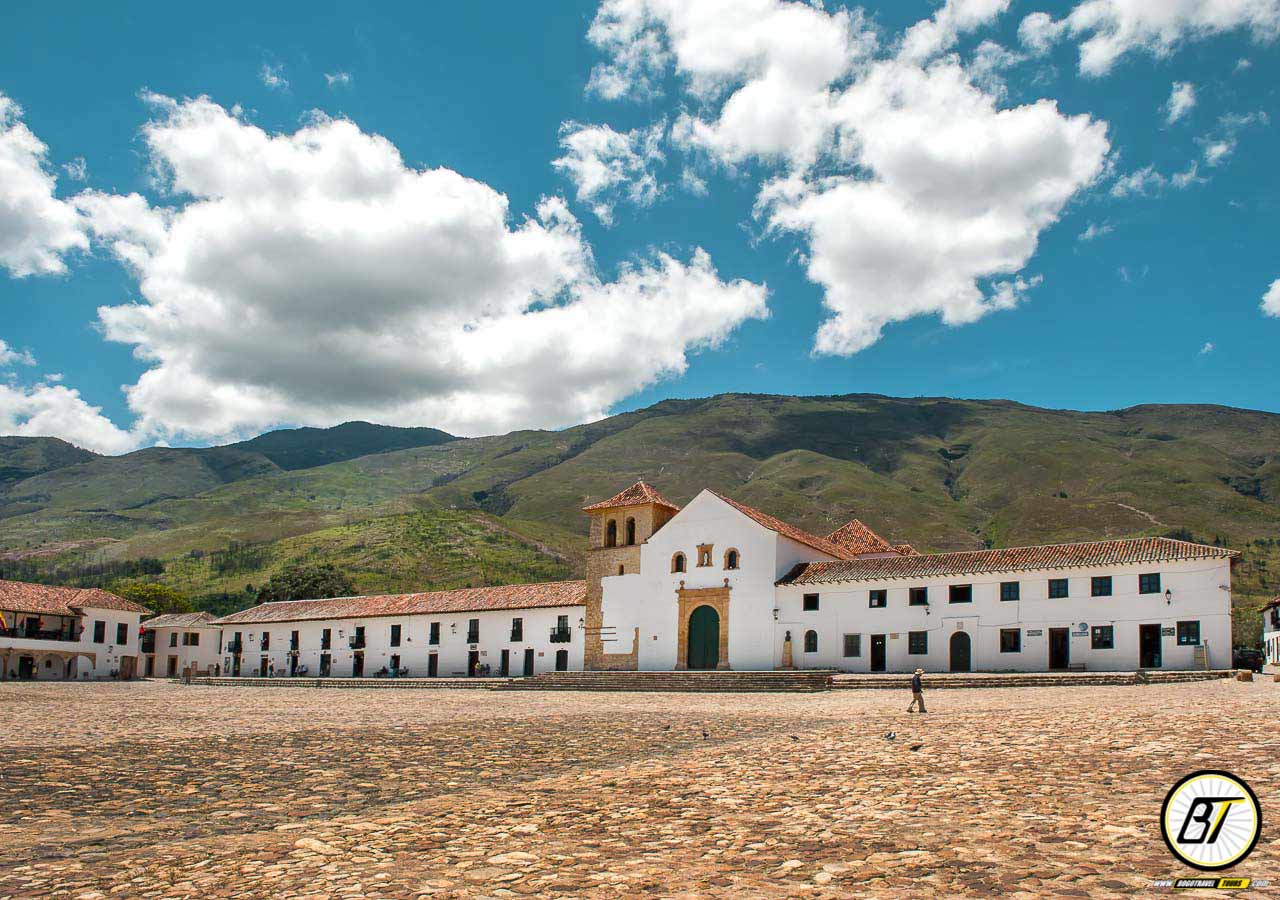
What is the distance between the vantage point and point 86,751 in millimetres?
12109

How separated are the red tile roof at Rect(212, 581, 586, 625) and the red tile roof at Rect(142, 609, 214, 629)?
3.38 meters

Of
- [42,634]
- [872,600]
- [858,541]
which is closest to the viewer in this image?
[872,600]

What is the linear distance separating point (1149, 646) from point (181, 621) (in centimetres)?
6038

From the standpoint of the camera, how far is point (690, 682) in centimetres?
3441

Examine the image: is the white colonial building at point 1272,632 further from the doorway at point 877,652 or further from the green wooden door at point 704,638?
the green wooden door at point 704,638

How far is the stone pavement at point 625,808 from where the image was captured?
17.4 ft

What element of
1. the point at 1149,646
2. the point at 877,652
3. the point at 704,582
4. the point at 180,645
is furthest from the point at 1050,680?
the point at 180,645

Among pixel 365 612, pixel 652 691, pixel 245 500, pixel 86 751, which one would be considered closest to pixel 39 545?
pixel 245 500

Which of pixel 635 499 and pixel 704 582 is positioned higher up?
pixel 635 499

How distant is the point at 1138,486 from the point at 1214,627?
103 m

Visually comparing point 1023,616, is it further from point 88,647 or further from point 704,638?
point 88,647

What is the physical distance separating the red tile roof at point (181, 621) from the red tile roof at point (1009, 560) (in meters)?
44.3

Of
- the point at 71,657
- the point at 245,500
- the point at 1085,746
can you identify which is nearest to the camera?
the point at 1085,746

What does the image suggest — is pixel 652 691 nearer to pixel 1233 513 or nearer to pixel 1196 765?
pixel 1196 765
